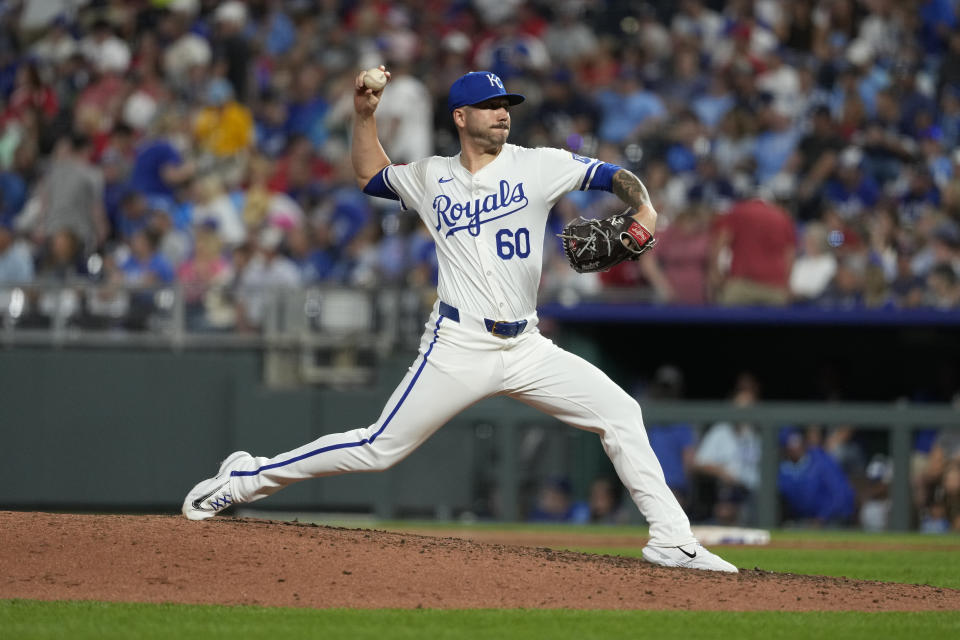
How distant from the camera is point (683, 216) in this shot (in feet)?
42.0

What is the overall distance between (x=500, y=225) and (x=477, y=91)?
1.87 ft

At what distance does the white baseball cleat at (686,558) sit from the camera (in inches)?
254

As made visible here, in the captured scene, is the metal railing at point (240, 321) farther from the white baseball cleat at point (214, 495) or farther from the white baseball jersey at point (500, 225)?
the white baseball jersey at point (500, 225)

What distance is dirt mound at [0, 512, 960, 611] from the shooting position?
6055 mm

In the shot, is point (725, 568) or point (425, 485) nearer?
point (725, 568)

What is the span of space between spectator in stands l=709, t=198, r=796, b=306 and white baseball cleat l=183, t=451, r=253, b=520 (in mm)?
6525

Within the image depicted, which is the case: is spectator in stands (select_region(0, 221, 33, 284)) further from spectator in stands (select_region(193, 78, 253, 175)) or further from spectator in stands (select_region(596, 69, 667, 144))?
spectator in stands (select_region(596, 69, 667, 144))

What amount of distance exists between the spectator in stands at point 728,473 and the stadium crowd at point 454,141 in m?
1.17

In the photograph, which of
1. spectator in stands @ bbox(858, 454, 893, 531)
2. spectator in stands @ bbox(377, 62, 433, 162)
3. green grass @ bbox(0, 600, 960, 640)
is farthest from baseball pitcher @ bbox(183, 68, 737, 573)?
spectator in stands @ bbox(377, 62, 433, 162)

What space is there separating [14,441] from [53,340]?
3.05ft

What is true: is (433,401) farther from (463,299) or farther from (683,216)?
(683,216)

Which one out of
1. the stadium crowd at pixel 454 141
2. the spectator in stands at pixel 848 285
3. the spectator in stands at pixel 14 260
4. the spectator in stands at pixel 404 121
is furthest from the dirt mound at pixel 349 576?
the spectator in stands at pixel 404 121

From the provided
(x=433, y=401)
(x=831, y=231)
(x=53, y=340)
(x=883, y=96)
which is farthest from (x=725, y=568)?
(x=883, y=96)

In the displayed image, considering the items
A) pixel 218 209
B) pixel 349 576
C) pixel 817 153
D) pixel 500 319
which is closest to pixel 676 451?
pixel 817 153
